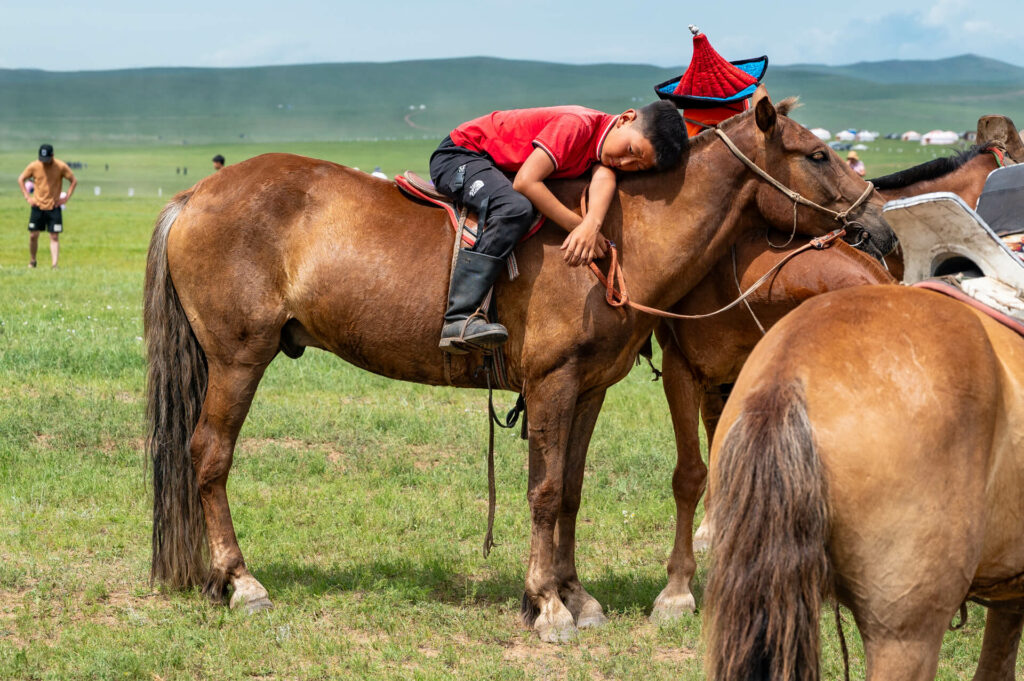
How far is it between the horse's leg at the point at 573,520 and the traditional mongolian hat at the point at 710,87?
163 centimetres

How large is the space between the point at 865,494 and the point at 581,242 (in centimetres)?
232

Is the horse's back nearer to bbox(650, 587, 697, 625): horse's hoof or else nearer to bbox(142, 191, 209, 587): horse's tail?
bbox(142, 191, 209, 587): horse's tail

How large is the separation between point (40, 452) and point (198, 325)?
9.21 feet

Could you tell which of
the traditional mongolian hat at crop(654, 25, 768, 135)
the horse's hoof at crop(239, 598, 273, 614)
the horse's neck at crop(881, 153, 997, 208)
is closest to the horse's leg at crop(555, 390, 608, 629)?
the horse's hoof at crop(239, 598, 273, 614)

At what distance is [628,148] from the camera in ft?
15.5

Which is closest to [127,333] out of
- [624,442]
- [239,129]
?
[624,442]

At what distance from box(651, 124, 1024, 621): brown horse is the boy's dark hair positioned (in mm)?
668

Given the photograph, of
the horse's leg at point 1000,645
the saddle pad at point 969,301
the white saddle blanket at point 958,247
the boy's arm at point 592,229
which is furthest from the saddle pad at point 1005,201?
the boy's arm at point 592,229

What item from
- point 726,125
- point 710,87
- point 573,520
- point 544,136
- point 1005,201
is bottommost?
point 573,520

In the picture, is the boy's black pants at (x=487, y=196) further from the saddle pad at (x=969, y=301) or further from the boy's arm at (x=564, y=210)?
the saddle pad at (x=969, y=301)

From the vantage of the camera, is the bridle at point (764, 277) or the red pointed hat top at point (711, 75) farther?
the red pointed hat top at point (711, 75)

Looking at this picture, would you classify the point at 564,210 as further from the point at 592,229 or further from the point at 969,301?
the point at 969,301

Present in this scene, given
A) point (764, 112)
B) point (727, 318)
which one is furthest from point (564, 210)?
point (727, 318)

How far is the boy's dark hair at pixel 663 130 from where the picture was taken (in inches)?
186
